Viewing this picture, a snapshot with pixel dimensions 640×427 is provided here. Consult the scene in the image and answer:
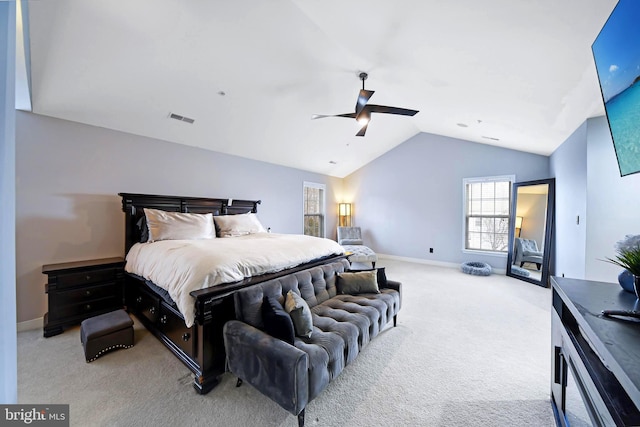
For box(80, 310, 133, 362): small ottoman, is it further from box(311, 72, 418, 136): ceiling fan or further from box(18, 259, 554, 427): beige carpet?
box(311, 72, 418, 136): ceiling fan

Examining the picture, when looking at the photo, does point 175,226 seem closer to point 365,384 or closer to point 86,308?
point 86,308

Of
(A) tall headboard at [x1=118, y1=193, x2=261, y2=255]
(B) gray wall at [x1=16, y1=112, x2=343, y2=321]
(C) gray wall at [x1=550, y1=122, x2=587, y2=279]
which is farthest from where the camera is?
(A) tall headboard at [x1=118, y1=193, x2=261, y2=255]

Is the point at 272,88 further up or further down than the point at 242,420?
further up

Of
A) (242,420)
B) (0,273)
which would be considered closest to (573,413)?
(242,420)

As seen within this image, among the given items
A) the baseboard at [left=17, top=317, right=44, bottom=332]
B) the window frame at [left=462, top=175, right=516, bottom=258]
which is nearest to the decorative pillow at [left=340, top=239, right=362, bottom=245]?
the window frame at [left=462, top=175, right=516, bottom=258]

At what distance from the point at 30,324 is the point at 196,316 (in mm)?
2581

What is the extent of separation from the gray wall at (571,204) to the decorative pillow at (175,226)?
4906mm

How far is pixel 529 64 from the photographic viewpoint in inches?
86.0

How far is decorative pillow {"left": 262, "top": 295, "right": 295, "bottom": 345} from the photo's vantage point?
67.1 inches

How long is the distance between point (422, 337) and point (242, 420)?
1.97 meters

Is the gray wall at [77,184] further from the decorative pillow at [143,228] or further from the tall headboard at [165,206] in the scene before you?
the decorative pillow at [143,228]

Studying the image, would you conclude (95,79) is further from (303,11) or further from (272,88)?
(303,11)

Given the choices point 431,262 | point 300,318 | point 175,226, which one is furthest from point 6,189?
point 431,262

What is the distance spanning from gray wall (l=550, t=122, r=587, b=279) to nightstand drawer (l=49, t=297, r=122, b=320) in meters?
5.87
